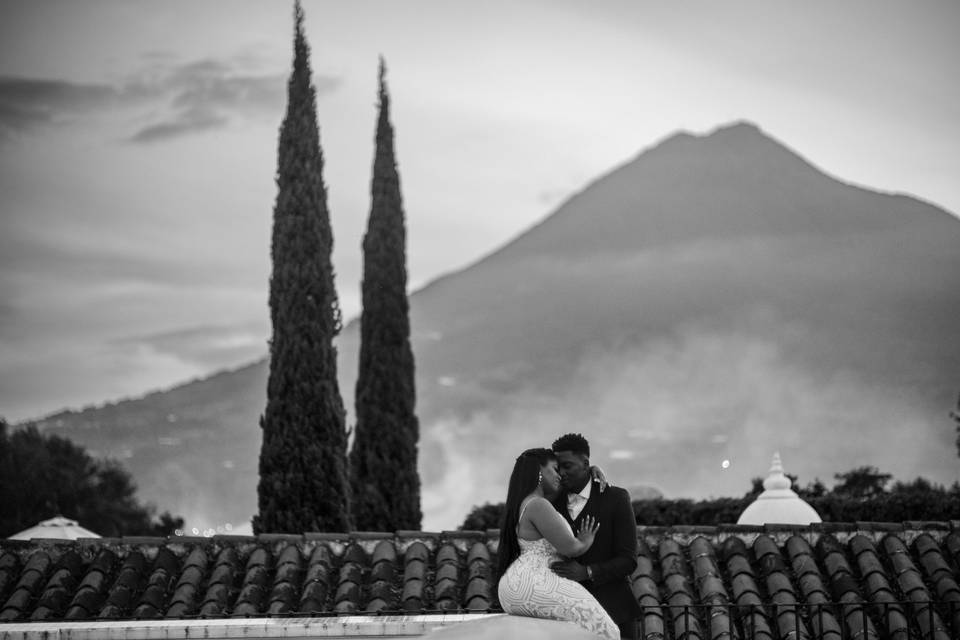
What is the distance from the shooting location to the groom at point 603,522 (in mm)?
6785

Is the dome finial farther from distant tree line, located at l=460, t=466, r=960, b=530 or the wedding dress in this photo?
the wedding dress

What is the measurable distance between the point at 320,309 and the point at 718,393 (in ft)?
272

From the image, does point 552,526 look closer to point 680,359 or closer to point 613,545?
point 613,545

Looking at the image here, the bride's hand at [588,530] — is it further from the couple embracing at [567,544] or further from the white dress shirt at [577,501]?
the white dress shirt at [577,501]

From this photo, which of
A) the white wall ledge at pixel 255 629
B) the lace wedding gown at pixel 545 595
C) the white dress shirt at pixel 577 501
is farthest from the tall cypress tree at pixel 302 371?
the lace wedding gown at pixel 545 595

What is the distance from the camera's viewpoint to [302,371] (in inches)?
870

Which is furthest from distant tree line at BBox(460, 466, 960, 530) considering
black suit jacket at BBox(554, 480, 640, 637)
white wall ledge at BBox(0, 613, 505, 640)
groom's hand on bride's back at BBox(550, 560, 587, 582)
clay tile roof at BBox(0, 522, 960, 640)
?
groom's hand on bride's back at BBox(550, 560, 587, 582)

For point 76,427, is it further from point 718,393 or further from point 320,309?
point 320,309

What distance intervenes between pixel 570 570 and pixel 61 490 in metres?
45.3

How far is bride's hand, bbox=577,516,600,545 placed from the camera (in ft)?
21.7

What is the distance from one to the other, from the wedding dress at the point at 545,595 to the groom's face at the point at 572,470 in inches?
16.7

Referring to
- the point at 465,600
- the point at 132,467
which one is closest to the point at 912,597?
the point at 465,600

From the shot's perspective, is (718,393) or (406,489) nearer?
(406,489)

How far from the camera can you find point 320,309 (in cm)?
2283
